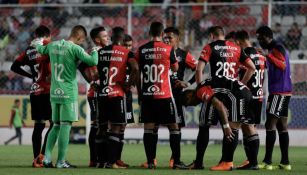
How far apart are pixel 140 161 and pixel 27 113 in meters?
8.46

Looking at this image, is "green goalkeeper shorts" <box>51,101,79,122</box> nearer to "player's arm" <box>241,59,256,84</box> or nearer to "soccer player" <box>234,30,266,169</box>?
"player's arm" <box>241,59,256,84</box>

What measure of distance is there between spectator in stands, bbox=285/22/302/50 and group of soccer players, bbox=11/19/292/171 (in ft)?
29.4

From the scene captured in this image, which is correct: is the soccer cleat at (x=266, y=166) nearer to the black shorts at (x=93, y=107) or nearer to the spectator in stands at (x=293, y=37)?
the black shorts at (x=93, y=107)

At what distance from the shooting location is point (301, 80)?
78.5ft

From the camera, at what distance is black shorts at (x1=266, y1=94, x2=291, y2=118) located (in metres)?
15.6

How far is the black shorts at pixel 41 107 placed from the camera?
1550 cm

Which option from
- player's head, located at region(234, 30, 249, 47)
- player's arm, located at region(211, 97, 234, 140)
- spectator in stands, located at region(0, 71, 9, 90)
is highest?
player's head, located at region(234, 30, 249, 47)

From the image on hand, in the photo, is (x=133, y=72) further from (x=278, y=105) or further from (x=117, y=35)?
(x=278, y=105)

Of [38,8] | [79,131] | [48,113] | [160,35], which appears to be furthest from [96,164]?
[38,8]

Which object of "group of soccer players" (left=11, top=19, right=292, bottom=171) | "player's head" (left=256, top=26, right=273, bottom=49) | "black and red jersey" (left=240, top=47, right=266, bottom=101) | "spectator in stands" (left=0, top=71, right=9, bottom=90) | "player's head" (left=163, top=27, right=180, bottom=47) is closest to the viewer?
"group of soccer players" (left=11, top=19, right=292, bottom=171)

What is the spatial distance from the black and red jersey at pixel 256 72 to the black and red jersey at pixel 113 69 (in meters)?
2.14

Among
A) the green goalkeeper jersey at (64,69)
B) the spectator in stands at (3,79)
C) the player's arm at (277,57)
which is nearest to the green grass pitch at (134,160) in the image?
the green goalkeeper jersey at (64,69)

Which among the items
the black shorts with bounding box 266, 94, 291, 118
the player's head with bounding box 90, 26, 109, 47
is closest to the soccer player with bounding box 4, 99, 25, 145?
the player's head with bounding box 90, 26, 109, 47

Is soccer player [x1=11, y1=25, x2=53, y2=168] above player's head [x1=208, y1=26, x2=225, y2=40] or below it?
below
